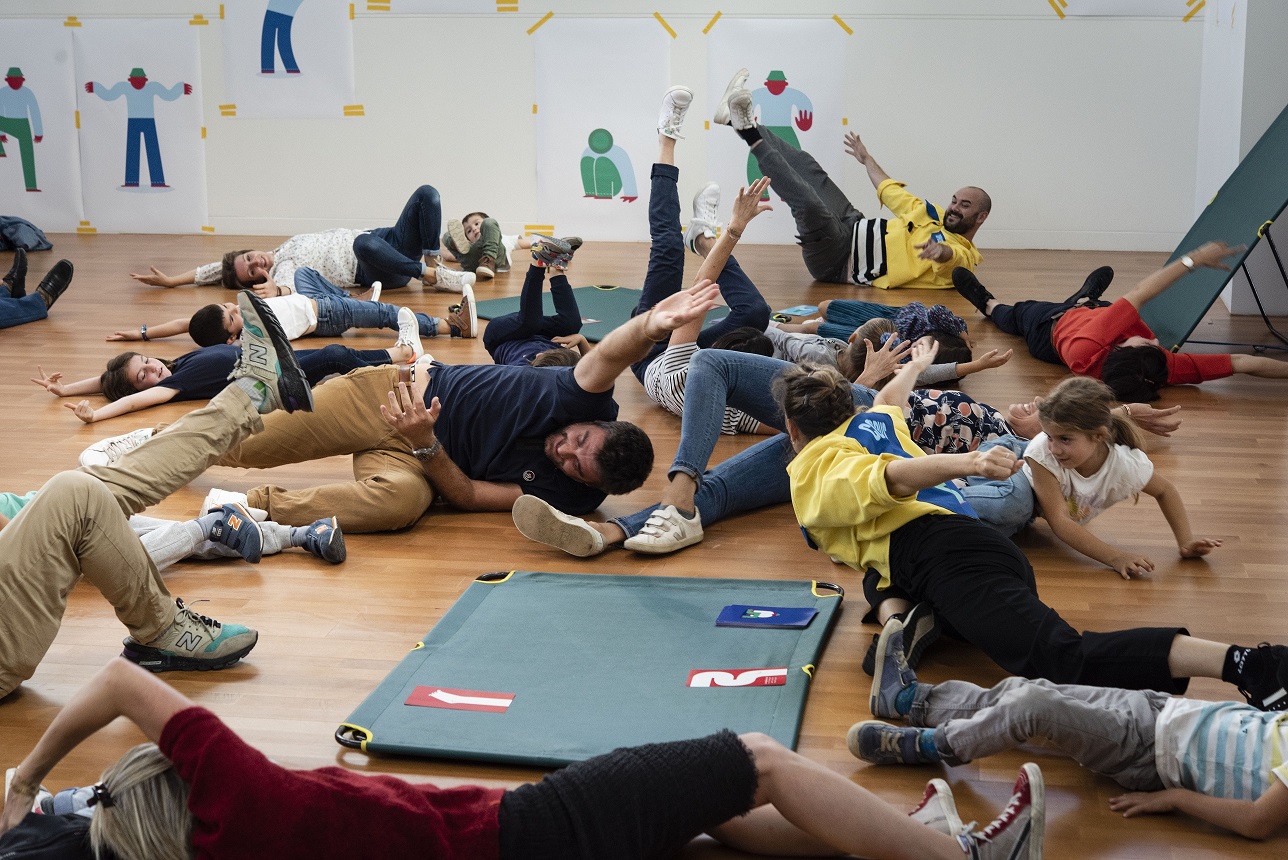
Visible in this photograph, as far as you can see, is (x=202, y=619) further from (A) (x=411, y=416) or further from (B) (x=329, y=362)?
(B) (x=329, y=362)

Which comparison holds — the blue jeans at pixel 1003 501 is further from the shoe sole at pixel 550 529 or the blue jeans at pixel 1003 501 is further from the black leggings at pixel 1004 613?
the shoe sole at pixel 550 529

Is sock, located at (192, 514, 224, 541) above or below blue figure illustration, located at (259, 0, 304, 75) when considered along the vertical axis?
below

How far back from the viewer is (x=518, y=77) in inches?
337

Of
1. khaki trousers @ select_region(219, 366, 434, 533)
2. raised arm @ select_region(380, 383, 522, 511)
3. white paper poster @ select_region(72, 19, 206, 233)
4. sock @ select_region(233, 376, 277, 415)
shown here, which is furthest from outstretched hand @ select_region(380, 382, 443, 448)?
white paper poster @ select_region(72, 19, 206, 233)

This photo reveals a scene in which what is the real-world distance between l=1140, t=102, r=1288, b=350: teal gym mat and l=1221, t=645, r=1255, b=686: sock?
9.56ft

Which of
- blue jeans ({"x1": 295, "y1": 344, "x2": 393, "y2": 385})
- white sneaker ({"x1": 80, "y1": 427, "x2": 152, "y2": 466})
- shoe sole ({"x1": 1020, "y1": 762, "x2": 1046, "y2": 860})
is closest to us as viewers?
shoe sole ({"x1": 1020, "y1": 762, "x2": 1046, "y2": 860})

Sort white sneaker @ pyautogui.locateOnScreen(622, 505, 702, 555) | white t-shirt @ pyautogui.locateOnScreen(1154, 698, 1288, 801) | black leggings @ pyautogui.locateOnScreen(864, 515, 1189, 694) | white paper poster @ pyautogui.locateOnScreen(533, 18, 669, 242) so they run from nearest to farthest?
white t-shirt @ pyautogui.locateOnScreen(1154, 698, 1288, 801)
black leggings @ pyautogui.locateOnScreen(864, 515, 1189, 694)
white sneaker @ pyautogui.locateOnScreen(622, 505, 702, 555)
white paper poster @ pyautogui.locateOnScreen(533, 18, 669, 242)

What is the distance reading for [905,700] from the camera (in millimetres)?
2465

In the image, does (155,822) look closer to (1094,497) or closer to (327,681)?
(327,681)

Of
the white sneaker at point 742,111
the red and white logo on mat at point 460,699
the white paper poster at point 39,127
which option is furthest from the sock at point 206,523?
the white paper poster at point 39,127

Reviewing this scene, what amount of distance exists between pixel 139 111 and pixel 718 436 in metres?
7.05

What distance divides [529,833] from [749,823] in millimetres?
458

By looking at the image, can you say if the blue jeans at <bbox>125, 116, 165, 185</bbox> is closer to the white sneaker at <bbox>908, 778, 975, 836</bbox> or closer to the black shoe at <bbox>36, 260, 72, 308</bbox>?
the black shoe at <bbox>36, 260, 72, 308</bbox>

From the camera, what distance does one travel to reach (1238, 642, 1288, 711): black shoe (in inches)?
88.5
